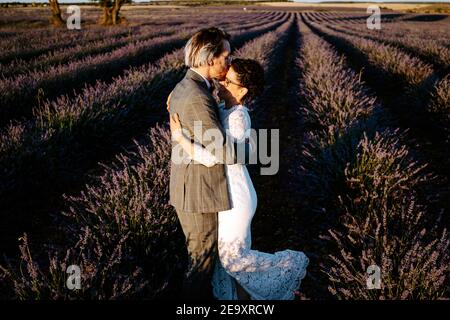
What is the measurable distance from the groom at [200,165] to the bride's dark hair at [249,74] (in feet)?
0.33

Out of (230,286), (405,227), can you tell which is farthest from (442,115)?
(230,286)

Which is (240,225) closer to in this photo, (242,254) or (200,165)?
(242,254)

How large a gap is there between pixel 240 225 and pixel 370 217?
1.50 metres

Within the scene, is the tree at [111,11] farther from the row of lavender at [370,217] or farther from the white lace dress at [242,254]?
the white lace dress at [242,254]

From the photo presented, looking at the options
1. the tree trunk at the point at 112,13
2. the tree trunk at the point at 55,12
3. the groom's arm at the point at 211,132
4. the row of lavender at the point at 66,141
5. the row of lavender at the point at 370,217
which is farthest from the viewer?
the tree trunk at the point at 112,13

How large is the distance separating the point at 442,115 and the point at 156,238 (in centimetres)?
521

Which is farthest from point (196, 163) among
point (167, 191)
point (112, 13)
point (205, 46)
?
point (112, 13)

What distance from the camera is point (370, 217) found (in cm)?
309

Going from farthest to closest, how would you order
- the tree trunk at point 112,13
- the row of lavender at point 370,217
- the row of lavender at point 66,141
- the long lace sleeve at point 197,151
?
1. the tree trunk at point 112,13
2. the row of lavender at point 66,141
3. the row of lavender at point 370,217
4. the long lace sleeve at point 197,151

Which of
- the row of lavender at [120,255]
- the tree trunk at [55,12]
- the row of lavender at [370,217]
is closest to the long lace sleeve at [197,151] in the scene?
the row of lavender at [120,255]

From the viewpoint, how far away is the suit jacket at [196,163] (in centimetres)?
182

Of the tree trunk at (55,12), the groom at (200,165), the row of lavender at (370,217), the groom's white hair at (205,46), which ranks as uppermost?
the tree trunk at (55,12)

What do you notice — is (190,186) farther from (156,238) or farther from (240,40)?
(240,40)

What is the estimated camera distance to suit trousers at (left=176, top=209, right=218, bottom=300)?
211 centimetres
